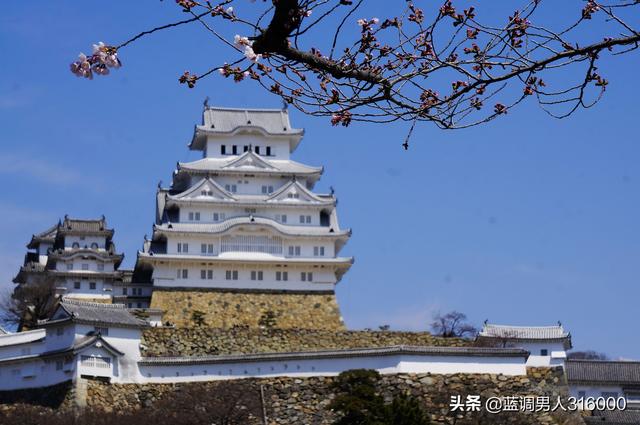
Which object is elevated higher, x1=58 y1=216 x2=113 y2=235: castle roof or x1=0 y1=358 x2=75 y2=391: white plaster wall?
x1=58 y1=216 x2=113 y2=235: castle roof

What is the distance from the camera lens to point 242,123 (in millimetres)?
51094

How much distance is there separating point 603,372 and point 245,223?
13376mm

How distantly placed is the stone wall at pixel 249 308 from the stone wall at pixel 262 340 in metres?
2.63

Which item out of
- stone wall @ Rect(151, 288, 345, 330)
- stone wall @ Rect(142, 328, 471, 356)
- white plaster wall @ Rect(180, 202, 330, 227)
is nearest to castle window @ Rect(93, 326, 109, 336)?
stone wall @ Rect(142, 328, 471, 356)

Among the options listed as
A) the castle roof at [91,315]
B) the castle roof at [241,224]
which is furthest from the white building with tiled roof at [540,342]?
the castle roof at [91,315]

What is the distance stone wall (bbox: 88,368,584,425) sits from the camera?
34594 mm

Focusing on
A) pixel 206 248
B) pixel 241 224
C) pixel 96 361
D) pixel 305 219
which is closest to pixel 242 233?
pixel 241 224

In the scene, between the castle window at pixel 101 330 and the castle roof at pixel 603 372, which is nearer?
the castle window at pixel 101 330

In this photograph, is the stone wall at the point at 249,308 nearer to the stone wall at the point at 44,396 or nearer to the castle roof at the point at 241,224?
the castle roof at the point at 241,224

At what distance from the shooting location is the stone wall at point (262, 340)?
129ft

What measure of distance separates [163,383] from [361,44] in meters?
29.3

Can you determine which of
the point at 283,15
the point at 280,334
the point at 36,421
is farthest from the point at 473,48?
the point at 280,334

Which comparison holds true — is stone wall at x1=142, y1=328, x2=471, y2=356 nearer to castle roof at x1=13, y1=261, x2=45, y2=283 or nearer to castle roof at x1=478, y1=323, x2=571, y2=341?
castle roof at x1=478, y1=323, x2=571, y2=341

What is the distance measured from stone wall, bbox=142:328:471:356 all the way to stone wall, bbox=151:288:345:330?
2626 millimetres
